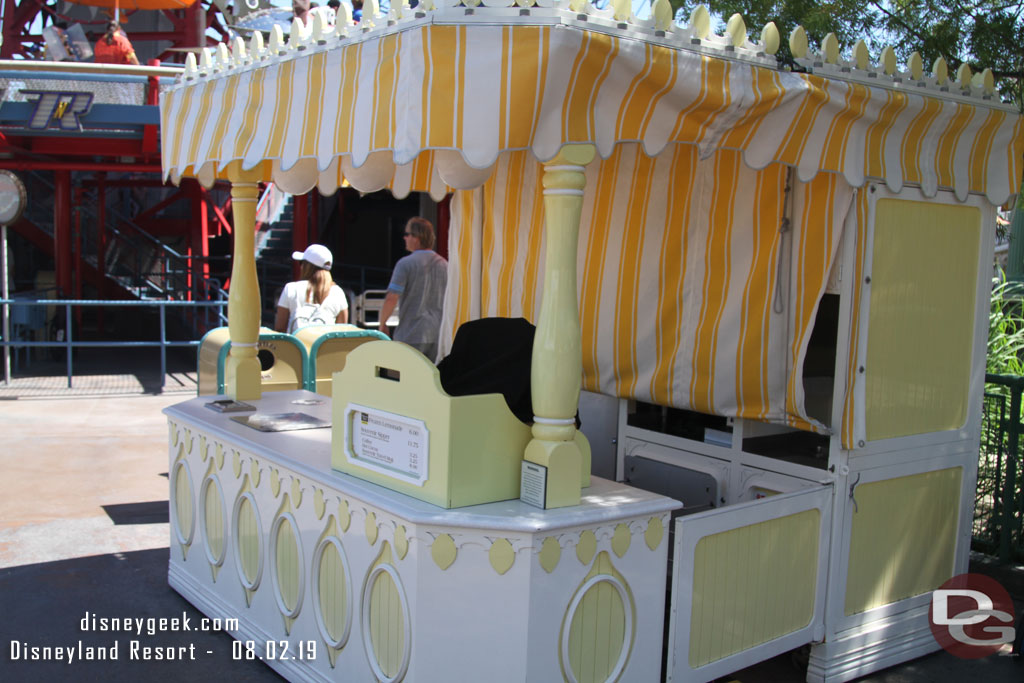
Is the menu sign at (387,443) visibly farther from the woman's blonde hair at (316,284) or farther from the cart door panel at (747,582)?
the woman's blonde hair at (316,284)

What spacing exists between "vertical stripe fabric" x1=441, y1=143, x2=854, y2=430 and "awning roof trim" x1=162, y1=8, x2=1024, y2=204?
0.38 m

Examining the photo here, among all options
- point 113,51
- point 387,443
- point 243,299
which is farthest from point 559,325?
point 113,51

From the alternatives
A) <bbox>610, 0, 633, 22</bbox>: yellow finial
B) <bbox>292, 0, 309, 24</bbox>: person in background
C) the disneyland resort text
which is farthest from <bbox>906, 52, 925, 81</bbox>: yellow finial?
<bbox>292, 0, 309, 24</bbox>: person in background

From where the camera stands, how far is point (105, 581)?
485 cm

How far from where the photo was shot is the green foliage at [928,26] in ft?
16.6

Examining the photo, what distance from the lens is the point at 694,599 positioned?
3.29 m

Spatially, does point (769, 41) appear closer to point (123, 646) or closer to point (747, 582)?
point (747, 582)

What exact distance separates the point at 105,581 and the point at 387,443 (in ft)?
8.49

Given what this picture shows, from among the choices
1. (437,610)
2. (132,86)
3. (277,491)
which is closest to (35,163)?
(132,86)

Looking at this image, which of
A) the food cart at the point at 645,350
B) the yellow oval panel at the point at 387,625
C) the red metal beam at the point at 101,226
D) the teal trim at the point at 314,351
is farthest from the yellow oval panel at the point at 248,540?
the red metal beam at the point at 101,226

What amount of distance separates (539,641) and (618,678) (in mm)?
439

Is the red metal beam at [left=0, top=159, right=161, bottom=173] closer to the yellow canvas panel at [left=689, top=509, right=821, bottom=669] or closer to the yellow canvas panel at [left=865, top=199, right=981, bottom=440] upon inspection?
the yellow canvas panel at [left=865, top=199, right=981, bottom=440]

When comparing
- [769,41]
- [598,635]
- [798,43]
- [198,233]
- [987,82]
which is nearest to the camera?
[598,635]

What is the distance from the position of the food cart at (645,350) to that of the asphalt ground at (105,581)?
187mm
